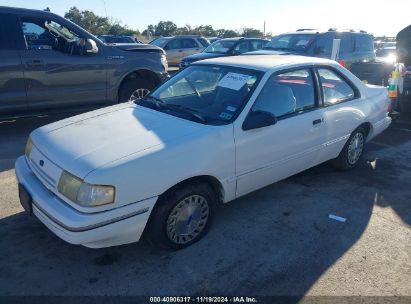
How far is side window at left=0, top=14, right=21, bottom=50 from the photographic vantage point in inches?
226

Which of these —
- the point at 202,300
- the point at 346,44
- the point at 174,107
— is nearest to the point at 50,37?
the point at 174,107

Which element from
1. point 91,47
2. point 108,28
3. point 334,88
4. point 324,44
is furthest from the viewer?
point 108,28

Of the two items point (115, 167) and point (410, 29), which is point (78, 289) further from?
point (410, 29)

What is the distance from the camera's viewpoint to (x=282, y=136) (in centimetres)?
365

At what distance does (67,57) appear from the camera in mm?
6285

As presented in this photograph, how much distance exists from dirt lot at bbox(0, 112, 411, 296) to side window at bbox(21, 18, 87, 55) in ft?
9.14

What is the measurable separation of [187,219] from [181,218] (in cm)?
7

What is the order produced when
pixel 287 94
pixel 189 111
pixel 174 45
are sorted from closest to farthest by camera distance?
pixel 189 111, pixel 287 94, pixel 174 45

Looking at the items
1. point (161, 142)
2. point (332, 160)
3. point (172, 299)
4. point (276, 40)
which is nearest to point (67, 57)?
point (161, 142)

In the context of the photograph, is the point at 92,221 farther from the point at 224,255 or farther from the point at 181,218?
the point at 224,255

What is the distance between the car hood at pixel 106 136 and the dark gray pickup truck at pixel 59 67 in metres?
2.79

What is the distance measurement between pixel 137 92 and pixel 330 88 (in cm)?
396

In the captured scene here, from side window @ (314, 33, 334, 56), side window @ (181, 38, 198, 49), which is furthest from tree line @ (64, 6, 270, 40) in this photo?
side window @ (314, 33, 334, 56)

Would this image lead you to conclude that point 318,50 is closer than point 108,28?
Yes
